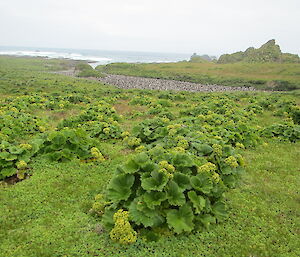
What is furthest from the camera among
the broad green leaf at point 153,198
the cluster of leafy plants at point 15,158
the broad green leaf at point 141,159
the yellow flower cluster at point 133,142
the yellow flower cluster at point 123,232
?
the yellow flower cluster at point 133,142

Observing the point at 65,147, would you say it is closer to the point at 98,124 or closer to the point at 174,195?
the point at 98,124

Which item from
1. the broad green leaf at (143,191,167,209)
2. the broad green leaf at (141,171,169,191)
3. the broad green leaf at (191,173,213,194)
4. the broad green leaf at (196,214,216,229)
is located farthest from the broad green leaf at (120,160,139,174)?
the broad green leaf at (196,214,216,229)

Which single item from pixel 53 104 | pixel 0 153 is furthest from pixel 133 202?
pixel 53 104

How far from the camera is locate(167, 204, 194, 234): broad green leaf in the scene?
22.5ft

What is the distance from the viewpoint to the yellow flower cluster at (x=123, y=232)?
6574 mm

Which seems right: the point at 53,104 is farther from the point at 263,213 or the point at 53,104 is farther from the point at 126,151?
the point at 263,213

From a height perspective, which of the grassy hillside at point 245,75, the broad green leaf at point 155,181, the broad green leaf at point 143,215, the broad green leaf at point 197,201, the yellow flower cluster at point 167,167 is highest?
the yellow flower cluster at point 167,167

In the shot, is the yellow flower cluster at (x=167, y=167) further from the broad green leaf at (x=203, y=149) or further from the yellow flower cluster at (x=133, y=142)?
the yellow flower cluster at (x=133, y=142)

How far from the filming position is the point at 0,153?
392 inches

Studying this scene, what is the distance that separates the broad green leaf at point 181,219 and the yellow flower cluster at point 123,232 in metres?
1.07

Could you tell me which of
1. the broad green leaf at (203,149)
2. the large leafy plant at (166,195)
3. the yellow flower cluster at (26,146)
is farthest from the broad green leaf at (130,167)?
the yellow flower cluster at (26,146)

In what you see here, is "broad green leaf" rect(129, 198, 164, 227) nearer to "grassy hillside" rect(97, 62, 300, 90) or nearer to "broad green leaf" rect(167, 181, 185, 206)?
"broad green leaf" rect(167, 181, 185, 206)

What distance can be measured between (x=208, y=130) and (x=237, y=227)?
7543mm

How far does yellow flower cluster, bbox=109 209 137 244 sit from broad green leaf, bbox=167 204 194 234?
107 cm
